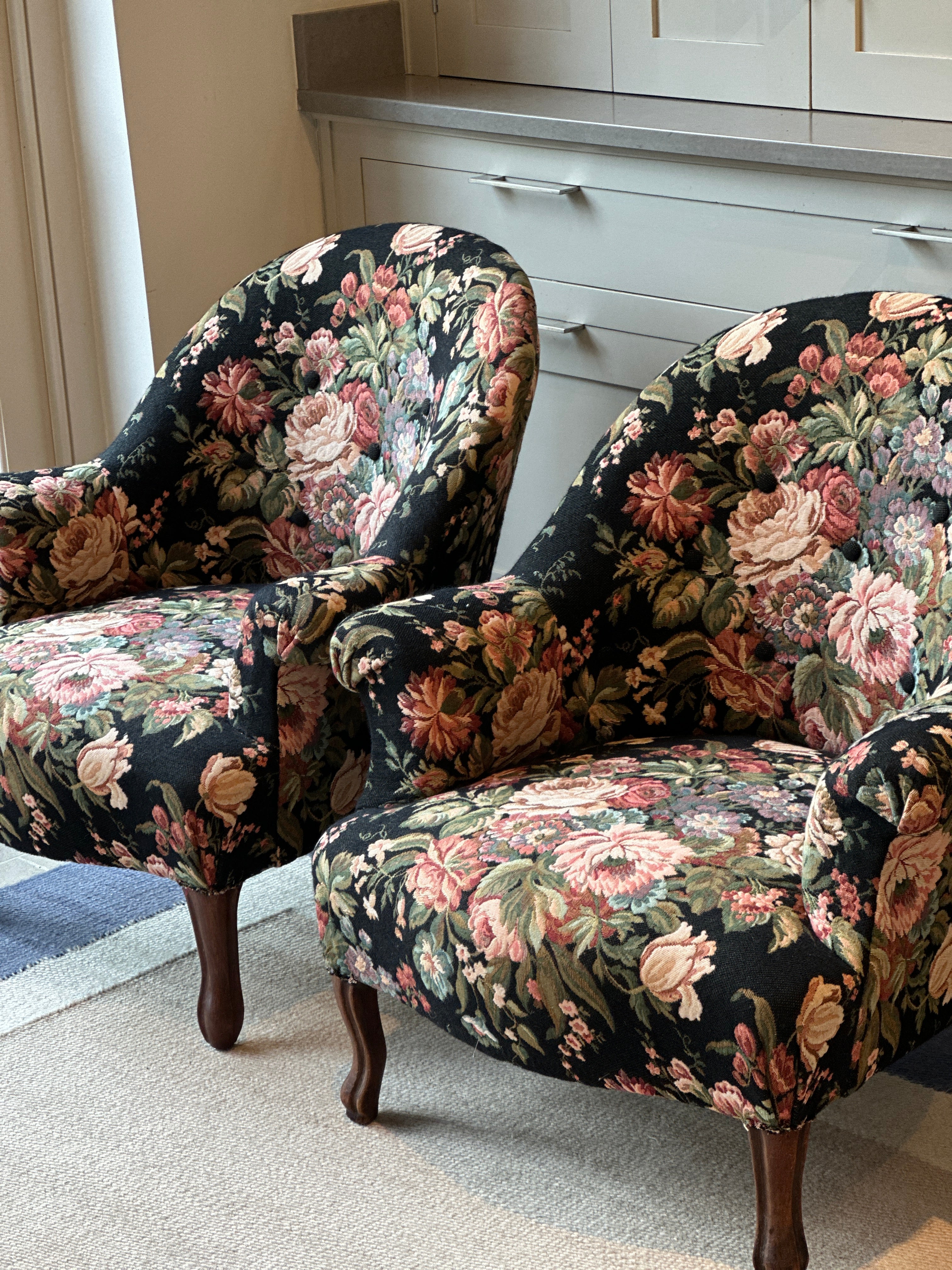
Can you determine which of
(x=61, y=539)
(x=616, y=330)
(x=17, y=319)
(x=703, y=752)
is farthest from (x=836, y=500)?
(x=17, y=319)

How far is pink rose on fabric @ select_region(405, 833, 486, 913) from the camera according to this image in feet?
4.91

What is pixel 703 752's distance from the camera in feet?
5.76

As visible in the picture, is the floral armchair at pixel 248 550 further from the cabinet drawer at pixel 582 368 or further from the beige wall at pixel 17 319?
the beige wall at pixel 17 319

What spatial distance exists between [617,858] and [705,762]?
277 mm

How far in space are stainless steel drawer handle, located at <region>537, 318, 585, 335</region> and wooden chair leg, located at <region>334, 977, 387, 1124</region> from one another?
1185 mm

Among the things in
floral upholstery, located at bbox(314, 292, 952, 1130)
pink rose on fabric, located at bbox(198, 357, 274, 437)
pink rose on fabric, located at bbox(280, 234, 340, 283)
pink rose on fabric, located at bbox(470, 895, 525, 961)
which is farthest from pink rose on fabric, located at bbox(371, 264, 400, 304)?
pink rose on fabric, located at bbox(470, 895, 525, 961)

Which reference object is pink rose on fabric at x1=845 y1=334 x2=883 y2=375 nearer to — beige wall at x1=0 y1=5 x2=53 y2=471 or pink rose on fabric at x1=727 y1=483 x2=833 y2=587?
pink rose on fabric at x1=727 y1=483 x2=833 y2=587

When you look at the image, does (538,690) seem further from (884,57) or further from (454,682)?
(884,57)

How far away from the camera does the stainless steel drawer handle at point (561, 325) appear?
2.46 m

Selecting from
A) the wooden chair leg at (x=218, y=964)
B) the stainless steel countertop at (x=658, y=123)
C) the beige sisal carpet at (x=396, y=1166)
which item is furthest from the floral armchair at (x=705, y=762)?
the stainless steel countertop at (x=658, y=123)

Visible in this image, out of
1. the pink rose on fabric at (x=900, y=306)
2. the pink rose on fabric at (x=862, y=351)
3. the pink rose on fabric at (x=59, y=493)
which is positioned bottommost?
the pink rose on fabric at (x=59, y=493)

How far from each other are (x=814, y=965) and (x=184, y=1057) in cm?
91

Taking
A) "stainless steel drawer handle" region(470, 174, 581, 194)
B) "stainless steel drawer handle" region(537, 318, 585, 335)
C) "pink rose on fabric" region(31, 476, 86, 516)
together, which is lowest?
"pink rose on fabric" region(31, 476, 86, 516)

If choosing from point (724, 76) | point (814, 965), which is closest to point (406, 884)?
point (814, 965)
